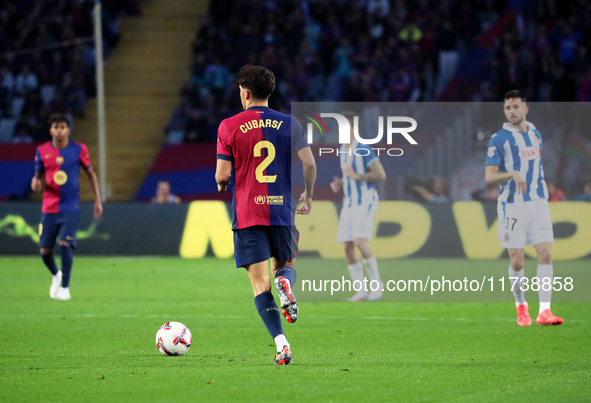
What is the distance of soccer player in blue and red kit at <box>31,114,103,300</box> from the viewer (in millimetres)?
12117

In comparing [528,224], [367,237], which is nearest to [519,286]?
[528,224]

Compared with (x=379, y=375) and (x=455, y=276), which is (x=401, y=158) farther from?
(x=379, y=375)

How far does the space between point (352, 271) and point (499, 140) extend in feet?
10.6

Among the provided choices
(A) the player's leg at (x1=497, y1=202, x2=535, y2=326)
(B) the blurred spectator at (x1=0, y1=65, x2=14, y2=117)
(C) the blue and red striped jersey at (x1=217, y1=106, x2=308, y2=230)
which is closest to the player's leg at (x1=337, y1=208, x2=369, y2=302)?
(A) the player's leg at (x1=497, y1=202, x2=535, y2=326)

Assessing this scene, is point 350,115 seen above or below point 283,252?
above

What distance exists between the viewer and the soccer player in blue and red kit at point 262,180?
265 inches

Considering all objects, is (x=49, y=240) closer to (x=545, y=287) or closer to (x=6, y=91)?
(x=545, y=287)

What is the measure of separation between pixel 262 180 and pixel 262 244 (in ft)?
1.51

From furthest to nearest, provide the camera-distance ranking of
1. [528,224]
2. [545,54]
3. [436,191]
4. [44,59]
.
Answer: [44,59] → [545,54] → [436,191] → [528,224]

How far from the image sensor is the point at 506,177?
962 cm

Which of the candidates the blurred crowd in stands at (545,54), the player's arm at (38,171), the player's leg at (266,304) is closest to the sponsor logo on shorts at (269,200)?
the player's leg at (266,304)

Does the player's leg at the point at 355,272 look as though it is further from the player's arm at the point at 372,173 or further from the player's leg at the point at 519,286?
the player's leg at the point at 519,286

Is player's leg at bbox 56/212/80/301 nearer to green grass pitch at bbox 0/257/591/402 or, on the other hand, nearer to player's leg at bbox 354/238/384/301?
green grass pitch at bbox 0/257/591/402

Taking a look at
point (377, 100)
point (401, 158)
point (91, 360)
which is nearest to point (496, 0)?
point (377, 100)
